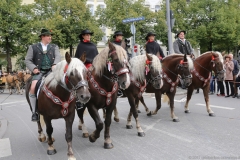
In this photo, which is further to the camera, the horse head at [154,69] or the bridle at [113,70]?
the horse head at [154,69]

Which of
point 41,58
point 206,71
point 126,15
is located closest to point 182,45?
point 206,71

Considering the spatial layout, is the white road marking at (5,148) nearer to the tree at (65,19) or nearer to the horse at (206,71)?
the horse at (206,71)

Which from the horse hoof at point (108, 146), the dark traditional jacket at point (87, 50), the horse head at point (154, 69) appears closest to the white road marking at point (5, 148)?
the horse hoof at point (108, 146)

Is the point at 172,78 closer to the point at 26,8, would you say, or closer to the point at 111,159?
the point at 111,159

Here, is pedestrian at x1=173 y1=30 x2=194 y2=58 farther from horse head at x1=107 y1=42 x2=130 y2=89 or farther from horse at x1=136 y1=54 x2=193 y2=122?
horse head at x1=107 y1=42 x2=130 y2=89

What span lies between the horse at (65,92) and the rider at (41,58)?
47 centimetres

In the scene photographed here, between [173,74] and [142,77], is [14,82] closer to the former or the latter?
[173,74]

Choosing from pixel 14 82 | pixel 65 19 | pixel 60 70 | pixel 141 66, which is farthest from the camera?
pixel 65 19

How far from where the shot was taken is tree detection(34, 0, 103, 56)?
25.7 m

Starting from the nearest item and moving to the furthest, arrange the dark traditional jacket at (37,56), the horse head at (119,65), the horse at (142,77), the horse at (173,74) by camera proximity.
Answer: the horse head at (119,65) → the dark traditional jacket at (37,56) → the horse at (142,77) → the horse at (173,74)

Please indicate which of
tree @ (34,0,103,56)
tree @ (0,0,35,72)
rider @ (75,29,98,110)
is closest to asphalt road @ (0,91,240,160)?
rider @ (75,29,98,110)

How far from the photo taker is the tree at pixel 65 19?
84.2 ft

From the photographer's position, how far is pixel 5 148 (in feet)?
17.8

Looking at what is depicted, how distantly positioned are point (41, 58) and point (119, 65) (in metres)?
1.85
